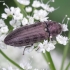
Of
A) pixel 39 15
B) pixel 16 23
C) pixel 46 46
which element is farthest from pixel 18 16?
pixel 46 46

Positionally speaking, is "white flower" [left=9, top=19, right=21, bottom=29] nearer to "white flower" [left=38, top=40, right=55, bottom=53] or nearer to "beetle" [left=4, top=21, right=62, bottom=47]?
"beetle" [left=4, top=21, right=62, bottom=47]

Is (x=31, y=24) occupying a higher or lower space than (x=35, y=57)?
higher

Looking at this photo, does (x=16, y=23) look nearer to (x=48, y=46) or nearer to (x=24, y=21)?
(x=24, y=21)

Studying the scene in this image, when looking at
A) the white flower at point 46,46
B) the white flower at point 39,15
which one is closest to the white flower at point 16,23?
the white flower at point 39,15

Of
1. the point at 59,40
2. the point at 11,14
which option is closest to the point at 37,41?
the point at 59,40

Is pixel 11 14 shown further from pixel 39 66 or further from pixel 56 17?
pixel 56 17

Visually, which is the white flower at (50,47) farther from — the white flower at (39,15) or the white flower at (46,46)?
the white flower at (39,15)

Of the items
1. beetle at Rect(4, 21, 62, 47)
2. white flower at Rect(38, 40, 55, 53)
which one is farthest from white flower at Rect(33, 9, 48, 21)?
white flower at Rect(38, 40, 55, 53)

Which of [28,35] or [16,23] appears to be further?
[16,23]

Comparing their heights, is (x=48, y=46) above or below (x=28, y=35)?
below
